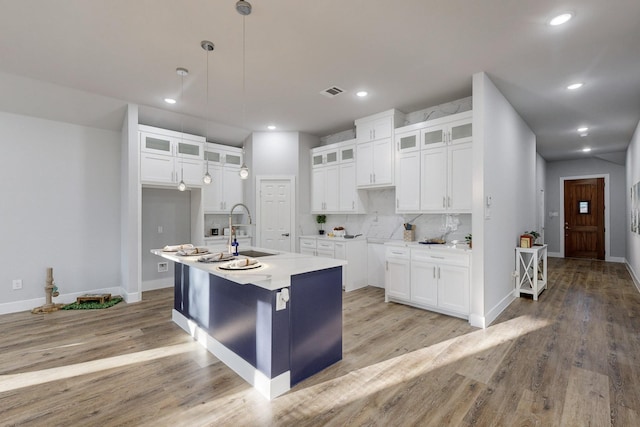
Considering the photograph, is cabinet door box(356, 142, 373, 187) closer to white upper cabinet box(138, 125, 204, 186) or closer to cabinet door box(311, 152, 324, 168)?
cabinet door box(311, 152, 324, 168)

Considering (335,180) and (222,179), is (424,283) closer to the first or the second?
Answer: (335,180)

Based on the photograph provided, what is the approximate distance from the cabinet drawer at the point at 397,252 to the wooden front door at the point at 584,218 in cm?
741

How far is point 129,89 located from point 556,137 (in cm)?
775

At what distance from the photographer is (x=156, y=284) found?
5.34 m

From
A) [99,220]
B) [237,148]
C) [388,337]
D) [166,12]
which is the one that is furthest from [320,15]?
[99,220]

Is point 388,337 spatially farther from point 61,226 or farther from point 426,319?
point 61,226

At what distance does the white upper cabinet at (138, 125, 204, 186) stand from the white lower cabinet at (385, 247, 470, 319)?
3.56m

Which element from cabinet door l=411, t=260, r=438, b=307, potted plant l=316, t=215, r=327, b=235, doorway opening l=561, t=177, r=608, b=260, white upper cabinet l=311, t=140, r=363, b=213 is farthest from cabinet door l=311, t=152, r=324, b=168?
doorway opening l=561, t=177, r=608, b=260

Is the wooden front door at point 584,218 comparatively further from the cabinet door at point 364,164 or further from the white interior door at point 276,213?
the white interior door at point 276,213

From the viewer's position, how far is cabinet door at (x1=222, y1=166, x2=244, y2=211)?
5.80 metres

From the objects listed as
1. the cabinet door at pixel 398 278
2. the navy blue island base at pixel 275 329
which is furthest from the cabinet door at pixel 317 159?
the navy blue island base at pixel 275 329

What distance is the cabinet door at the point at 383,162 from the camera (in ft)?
15.6

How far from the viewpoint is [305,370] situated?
2.45 metres

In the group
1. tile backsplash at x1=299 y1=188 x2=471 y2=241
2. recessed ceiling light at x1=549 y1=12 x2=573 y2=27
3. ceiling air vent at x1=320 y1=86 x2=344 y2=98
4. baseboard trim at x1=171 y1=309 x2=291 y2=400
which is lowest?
baseboard trim at x1=171 y1=309 x2=291 y2=400
